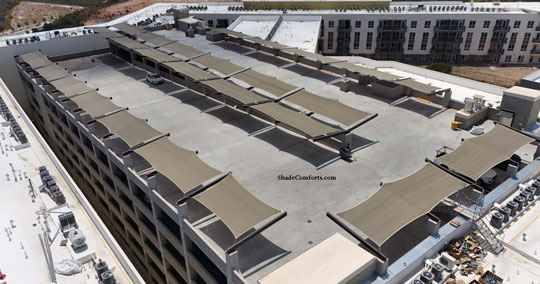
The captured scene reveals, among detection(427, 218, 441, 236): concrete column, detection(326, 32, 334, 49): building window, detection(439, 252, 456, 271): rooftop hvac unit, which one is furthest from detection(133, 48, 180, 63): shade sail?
detection(326, 32, 334, 49): building window

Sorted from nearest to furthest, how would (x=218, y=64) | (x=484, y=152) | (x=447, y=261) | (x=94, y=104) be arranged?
(x=447, y=261) < (x=484, y=152) < (x=94, y=104) < (x=218, y=64)

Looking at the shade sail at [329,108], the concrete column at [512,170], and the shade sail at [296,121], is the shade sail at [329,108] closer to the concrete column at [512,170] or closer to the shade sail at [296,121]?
the shade sail at [296,121]

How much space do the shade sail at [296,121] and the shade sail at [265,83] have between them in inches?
173

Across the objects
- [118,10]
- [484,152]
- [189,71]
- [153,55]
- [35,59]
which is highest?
[153,55]

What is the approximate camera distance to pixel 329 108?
39.2 meters

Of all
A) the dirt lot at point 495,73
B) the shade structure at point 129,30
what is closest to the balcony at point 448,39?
the dirt lot at point 495,73

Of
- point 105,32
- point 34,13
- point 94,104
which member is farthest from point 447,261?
point 34,13

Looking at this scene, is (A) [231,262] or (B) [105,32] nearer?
(A) [231,262]

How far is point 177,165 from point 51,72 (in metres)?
35.0

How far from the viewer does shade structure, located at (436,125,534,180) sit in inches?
1154

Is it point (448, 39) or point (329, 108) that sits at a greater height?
point (329, 108)

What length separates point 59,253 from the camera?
85.6 feet

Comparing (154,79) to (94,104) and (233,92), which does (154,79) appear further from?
(233,92)

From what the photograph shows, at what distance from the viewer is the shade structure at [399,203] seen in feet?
76.7
